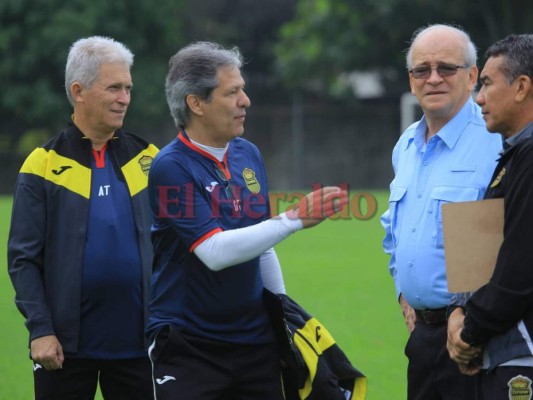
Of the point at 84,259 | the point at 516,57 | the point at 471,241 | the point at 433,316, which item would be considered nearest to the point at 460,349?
the point at 471,241

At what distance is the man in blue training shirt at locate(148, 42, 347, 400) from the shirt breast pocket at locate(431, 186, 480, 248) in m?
0.76

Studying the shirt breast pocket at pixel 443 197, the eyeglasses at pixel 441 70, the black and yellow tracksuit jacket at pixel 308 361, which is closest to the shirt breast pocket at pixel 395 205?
the shirt breast pocket at pixel 443 197

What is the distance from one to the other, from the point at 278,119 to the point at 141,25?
666cm

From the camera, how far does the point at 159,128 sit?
3569 cm

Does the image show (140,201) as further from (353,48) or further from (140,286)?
(353,48)

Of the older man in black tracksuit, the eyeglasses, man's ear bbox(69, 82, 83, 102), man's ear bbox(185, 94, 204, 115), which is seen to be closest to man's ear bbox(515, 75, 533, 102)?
the older man in black tracksuit

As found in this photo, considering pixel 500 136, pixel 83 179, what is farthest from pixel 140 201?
pixel 500 136

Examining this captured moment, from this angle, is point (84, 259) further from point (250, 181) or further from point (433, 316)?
point (433, 316)

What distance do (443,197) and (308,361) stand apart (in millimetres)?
936

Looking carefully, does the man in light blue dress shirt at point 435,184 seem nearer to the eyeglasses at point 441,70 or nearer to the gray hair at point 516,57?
the eyeglasses at point 441,70

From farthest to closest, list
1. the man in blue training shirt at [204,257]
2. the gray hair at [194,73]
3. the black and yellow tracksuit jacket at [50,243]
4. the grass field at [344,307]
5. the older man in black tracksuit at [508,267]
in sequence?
the grass field at [344,307] < the black and yellow tracksuit jacket at [50,243] < the gray hair at [194,73] < the man in blue training shirt at [204,257] < the older man in black tracksuit at [508,267]

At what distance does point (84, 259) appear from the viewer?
473 cm

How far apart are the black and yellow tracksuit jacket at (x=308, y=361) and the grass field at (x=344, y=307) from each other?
279cm

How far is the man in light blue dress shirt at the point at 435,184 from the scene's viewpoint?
Answer: 4.45 meters
